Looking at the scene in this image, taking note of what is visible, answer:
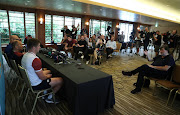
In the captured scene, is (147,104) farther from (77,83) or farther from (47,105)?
(47,105)

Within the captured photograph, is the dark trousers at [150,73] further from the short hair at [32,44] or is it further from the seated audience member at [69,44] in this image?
the seated audience member at [69,44]

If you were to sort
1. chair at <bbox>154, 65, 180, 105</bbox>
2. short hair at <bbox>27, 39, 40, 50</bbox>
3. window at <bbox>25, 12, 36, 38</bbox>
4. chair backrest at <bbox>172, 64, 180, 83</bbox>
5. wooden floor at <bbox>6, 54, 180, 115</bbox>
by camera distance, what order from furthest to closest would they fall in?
window at <bbox>25, 12, 36, 38</bbox>, chair backrest at <bbox>172, 64, 180, 83</bbox>, chair at <bbox>154, 65, 180, 105</bbox>, wooden floor at <bbox>6, 54, 180, 115</bbox>, short hair at <bbox>27, 39, 40, 50</bbox>

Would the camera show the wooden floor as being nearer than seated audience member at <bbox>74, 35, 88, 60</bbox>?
Yes

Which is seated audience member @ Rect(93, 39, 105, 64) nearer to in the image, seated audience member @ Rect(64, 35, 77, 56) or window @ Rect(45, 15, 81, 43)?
seated audience member @ Rect(64, 35, 77, 56)

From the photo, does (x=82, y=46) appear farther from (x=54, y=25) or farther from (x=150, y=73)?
(x=54, y=25)

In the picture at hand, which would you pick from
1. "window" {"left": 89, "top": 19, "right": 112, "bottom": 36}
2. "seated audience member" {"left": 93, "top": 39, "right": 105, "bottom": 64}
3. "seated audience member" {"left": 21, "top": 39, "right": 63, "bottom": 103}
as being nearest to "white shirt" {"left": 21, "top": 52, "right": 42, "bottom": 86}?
"seated audience member" {"left": 21, "top": 39, "right": 63, "bottom": 103}

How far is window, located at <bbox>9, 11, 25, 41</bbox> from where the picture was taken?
24.6 feet

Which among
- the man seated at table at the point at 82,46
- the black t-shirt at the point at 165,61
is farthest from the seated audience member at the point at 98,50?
the black t-shirt at the point at 165,61

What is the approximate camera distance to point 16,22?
25.2ft

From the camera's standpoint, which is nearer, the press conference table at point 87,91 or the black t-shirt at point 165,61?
the press conference table at point 87,91

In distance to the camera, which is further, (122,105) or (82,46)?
(82,46)

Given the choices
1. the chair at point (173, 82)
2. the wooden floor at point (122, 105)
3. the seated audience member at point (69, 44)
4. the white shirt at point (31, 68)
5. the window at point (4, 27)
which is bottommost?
the wooden floor at point (122, 105)

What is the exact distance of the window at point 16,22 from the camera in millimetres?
7508

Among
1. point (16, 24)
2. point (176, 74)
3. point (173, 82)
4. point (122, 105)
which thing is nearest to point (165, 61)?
point (176, 74)
